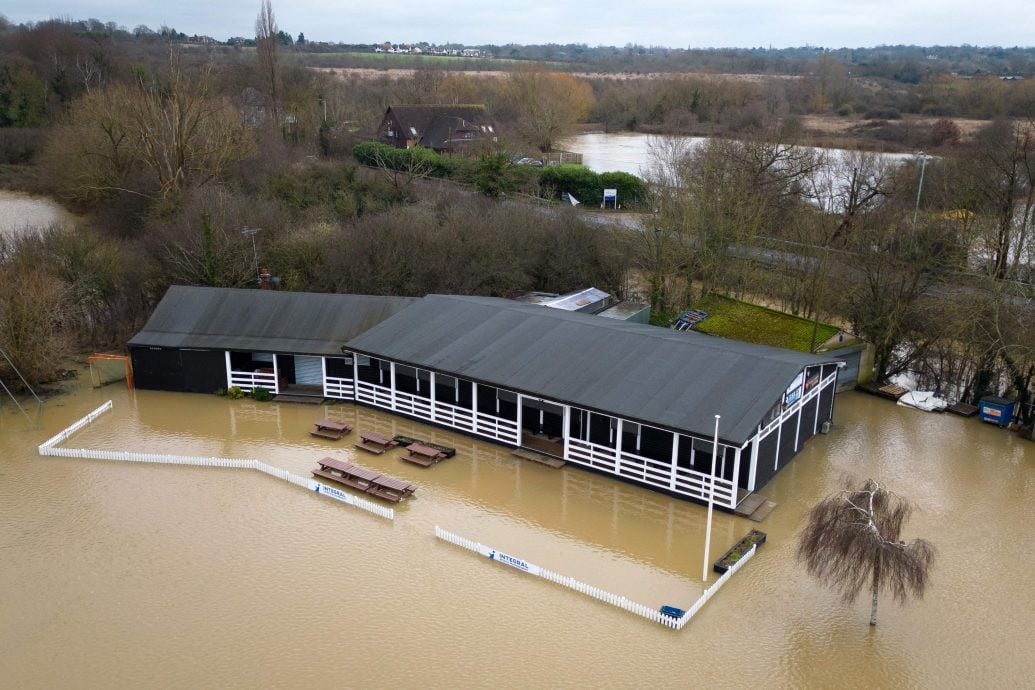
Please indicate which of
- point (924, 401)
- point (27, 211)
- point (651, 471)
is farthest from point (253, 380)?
point (27, 211)

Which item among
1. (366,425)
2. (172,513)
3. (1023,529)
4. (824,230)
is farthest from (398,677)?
(824,230)

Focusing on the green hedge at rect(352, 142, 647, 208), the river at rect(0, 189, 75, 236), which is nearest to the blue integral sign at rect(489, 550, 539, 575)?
the green hedge at rect(352, 142, 647, 208)

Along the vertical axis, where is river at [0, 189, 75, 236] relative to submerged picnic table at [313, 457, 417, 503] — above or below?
above

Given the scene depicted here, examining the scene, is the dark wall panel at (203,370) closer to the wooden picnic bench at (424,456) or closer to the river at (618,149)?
the wooden picnic bench at (424,456)

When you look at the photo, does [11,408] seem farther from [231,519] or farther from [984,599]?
[984,599]

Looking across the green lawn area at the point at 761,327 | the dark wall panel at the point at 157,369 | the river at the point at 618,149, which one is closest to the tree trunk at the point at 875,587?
the green lawn area at the point at 761,327

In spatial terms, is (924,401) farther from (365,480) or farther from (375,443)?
(365,480)

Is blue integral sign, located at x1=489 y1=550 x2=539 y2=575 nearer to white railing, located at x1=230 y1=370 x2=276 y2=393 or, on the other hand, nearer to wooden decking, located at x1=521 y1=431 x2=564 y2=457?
wooden decking, located at x1=521 y1=431 x2=564 y2=457
